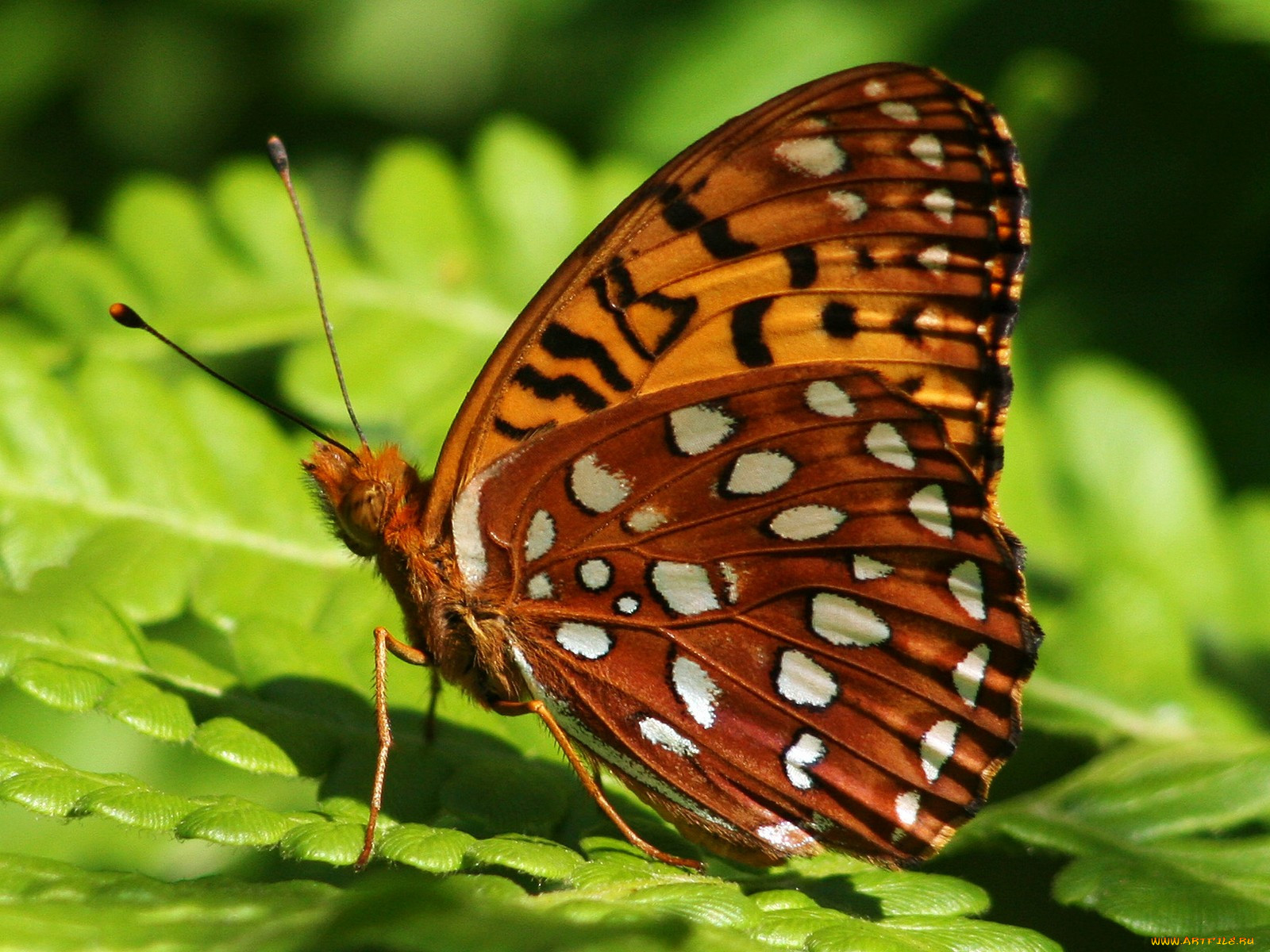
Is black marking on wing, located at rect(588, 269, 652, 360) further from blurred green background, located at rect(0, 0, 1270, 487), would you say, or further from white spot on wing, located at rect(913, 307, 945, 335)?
blurred green background, located at rect(0, 0, 1270, 487)

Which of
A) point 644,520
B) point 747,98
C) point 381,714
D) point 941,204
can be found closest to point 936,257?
point 941,204

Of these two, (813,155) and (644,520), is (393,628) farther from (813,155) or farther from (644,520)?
(813,155)

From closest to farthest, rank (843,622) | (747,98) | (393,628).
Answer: (843,622) < (393,628) < (747,98)

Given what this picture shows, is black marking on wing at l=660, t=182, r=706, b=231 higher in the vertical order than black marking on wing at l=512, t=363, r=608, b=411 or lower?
higher

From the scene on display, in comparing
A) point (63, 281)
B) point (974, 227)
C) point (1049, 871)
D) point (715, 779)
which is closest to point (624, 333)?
point (974, 227)

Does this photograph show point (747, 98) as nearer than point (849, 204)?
No

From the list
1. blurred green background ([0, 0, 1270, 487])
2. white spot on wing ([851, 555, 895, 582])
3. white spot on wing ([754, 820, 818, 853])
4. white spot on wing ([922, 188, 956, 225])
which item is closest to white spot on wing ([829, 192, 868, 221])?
white spot on wing ([922, 188, 956, 225])
